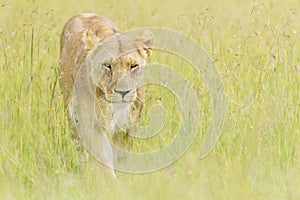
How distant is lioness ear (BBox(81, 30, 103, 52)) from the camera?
5453 mm

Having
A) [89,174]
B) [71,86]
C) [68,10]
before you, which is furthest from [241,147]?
[68,10]

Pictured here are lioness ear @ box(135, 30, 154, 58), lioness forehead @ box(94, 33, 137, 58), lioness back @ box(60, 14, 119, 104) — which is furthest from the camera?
lioness back @ box(60, 14, 119, 104)

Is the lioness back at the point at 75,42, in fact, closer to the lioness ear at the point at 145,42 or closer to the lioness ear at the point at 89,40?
the lioness ear at the point at 89,40

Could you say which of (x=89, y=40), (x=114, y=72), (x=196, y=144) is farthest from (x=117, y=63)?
(x=196, y=144)

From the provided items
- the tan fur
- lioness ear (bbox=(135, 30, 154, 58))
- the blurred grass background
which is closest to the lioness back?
the tan fur

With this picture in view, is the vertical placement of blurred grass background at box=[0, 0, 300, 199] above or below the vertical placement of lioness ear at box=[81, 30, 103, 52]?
below

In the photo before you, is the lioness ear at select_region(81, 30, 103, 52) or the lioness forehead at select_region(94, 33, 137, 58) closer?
the lioness forehead at select_region(94, 33, 137, 58)

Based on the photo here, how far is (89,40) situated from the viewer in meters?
5.45

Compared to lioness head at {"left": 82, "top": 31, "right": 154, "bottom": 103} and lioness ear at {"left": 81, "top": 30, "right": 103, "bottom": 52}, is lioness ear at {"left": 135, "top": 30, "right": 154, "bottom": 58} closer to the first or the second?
lioness head at {"left": 82, "top": 31, "right": 154, "bottom": 103}

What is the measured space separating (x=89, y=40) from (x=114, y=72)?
0.39 metres

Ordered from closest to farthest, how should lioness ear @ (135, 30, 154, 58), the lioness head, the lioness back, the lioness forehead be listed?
the lioness head, the lioness forehead, lioness ear @ (135, 30, 154, 58), the lioness back

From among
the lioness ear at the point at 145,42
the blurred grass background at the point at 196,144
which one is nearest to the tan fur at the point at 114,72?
the lioness ear at the point at 145,42

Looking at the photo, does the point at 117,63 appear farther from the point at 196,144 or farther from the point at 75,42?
the point at 75,42

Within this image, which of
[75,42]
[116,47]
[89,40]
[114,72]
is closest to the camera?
[114,72]
